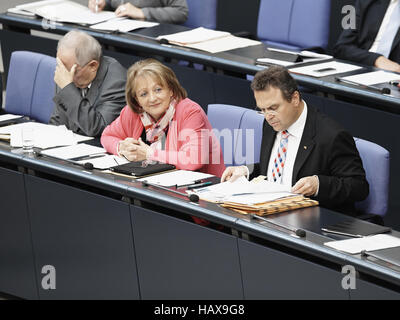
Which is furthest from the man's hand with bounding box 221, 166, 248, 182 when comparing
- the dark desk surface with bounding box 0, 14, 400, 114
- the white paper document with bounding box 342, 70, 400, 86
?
the white paper document with bounding box 342, 70, 400, 86

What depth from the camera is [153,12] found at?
6574mm

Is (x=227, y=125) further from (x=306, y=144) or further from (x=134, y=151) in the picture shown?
(x=306, y=144)

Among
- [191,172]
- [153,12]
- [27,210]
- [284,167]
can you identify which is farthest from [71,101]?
[153,12]

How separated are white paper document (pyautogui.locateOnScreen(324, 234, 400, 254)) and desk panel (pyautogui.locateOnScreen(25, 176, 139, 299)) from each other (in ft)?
3.62

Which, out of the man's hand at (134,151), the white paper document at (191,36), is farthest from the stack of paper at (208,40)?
the man's hand at (134,151)

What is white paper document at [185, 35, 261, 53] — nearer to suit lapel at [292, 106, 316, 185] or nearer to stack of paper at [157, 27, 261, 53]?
stack of paper at [157, 27, 261, 53]

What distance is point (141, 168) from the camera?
4.24m

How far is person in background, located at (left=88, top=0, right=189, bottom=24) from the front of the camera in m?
6.57

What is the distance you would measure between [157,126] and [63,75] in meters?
0.75

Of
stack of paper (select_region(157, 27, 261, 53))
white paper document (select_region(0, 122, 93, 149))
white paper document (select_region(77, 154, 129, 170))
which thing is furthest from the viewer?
stack of paper (select_region(157, 27, 261, 53))

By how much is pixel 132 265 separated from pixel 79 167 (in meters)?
0.54

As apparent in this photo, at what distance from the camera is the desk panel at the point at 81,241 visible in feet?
13.4

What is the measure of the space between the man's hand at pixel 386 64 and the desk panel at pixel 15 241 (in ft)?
7.45

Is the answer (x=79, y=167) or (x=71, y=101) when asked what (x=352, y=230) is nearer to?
(x=79, y=167)
